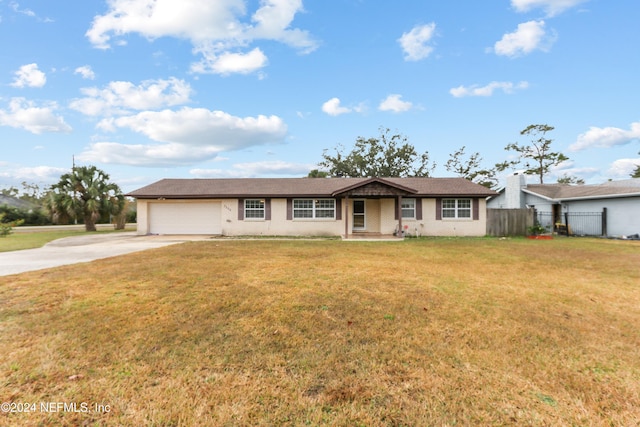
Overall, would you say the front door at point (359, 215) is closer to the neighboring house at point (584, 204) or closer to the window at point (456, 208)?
the window at point (456, 208)

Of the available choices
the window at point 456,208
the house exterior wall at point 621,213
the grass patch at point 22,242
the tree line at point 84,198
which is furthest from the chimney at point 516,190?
the tree line at point 84,198

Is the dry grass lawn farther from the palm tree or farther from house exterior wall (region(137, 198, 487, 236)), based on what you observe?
the palm tree

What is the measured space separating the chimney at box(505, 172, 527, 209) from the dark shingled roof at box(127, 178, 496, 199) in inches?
276

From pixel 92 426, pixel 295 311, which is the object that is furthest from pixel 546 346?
pixel 92 426

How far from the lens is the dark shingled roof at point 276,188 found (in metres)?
16.1

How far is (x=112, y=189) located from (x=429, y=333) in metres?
25.4

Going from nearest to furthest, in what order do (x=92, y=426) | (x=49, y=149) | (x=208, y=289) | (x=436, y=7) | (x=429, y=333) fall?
1. (x=92, y=426)
2. (x=429, y=333)
3. (x=208, y=289)
4. (x=436, y=7)
5. (x=49, y=149)

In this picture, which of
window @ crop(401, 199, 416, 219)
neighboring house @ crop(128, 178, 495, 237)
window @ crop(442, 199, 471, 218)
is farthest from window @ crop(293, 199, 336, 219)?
window @ crop(442, 199, 471, 218)

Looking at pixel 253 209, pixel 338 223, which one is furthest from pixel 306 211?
pixel 253 209

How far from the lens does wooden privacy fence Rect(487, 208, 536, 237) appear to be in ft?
54.2

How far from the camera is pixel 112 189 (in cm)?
2098

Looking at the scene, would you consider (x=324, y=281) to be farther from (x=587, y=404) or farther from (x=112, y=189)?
(x=112, y=189)

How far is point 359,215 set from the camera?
16891 millimetres

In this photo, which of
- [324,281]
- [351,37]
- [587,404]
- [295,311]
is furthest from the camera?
[351,37]
